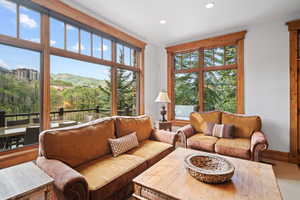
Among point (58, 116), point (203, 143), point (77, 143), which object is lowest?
point (203, 143)

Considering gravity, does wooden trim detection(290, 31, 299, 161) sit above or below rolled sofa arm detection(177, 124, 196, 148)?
above

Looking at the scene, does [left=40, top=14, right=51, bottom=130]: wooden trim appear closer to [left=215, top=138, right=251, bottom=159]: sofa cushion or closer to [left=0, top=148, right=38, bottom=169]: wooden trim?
[left=0, top=148, right=38, bottom=169]: wooden trim

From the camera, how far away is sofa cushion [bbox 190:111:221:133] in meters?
3.32

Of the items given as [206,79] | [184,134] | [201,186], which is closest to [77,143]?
[201,186]

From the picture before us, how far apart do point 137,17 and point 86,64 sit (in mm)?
1378

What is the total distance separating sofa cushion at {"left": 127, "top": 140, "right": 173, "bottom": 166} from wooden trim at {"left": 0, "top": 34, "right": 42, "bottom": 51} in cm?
205

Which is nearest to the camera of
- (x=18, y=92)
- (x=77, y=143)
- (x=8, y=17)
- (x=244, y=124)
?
(x=77, y=143)

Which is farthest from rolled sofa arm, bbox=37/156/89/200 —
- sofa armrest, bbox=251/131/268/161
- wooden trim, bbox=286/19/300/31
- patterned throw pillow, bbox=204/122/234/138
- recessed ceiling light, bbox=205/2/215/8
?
wooden trim, bbox=286/19/300/31

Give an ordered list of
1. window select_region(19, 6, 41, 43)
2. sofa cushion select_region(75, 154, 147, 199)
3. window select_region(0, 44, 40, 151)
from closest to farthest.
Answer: sofa cushion select_region(75, 154, 147, 199) → window select_region(0, 44, 40, 151) → window select_region(19, 6, 41, 43)

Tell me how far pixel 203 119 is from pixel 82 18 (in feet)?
10.5

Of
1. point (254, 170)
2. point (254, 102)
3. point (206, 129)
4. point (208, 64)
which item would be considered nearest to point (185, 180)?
point (254, 170)

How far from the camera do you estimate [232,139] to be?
9.52ft

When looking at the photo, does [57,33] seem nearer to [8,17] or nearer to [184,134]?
[8,17]

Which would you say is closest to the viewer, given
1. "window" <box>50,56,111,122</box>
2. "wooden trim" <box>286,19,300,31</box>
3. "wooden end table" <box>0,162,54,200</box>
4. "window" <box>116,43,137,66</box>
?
"wooden end table" <box>0,162,54,200</box>
